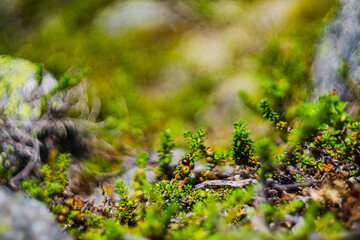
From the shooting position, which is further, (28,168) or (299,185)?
(28,168)

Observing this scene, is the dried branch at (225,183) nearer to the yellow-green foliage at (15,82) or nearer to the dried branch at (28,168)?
the dried branch at (28,168)

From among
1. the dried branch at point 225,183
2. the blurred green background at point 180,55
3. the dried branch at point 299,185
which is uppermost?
the blurred green background at point 180,55

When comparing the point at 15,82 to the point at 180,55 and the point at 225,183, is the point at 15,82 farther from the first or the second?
the point at 225,183

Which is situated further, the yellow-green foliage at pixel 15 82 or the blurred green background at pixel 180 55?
the blurred green background at pixel 180 55

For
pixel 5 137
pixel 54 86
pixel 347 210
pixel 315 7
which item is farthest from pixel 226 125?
pixel 5 137

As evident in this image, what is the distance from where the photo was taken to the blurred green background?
87.0 inches

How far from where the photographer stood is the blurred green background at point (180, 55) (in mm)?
2211

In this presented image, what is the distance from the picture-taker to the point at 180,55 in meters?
2.41

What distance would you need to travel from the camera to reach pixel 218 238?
3.62 feet

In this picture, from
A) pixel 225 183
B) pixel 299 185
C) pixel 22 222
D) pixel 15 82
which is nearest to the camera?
pixel 22 222

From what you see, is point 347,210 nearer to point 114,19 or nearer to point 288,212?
point 288,212

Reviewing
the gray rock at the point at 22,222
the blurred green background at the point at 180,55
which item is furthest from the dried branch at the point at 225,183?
the gray rock at the point at 22,222

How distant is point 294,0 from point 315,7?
21cm

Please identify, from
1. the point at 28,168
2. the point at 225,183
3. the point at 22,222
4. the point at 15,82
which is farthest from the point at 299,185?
the point at 15,82
